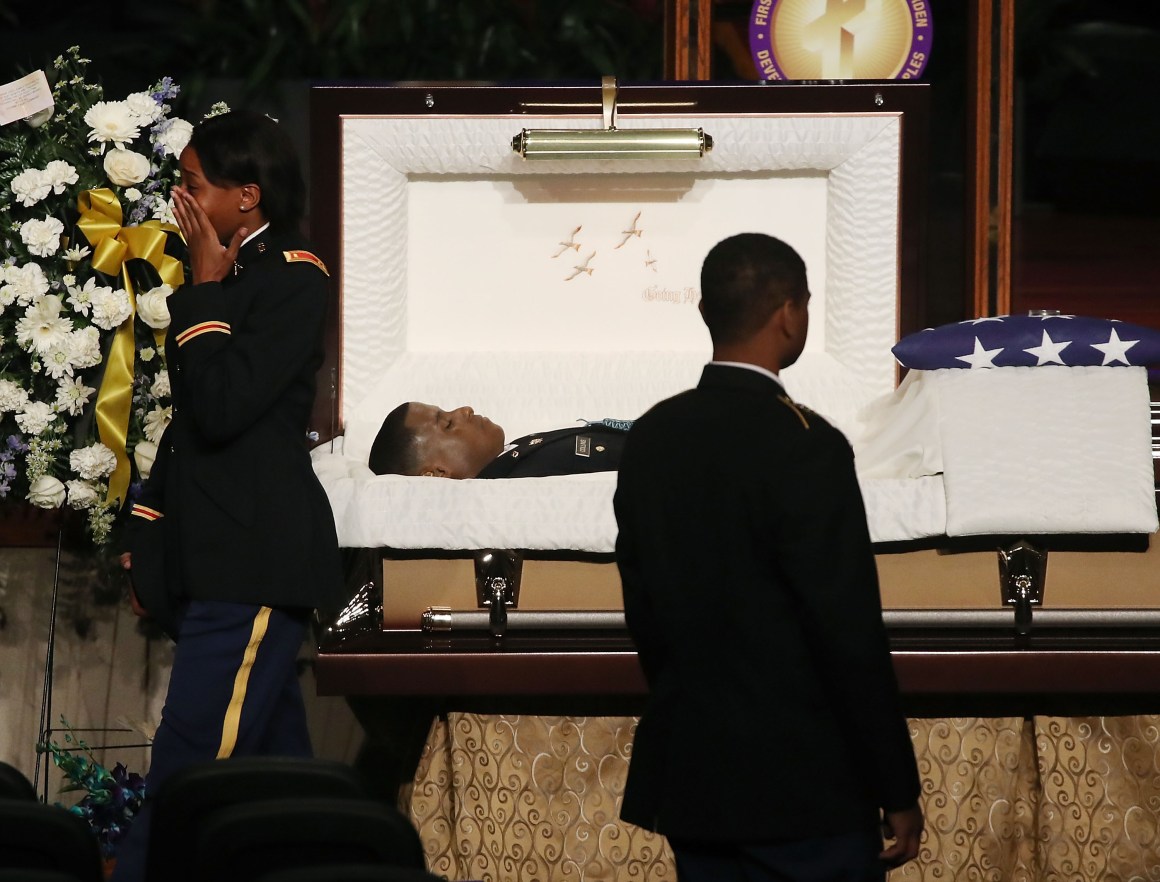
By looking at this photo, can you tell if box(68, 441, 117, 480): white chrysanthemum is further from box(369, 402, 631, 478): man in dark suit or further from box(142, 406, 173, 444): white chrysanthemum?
box(369, 402, 631, 478): man in dark suit

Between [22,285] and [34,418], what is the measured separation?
0.27m

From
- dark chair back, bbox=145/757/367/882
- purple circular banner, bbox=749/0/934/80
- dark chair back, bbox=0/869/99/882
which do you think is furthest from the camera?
purple circular banner, bbox=749/0/934/80

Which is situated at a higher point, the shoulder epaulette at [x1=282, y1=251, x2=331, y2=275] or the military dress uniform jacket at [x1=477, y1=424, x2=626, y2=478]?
the shoulder epaulette at [x1=282, y1=251, x2=331, y2=275]

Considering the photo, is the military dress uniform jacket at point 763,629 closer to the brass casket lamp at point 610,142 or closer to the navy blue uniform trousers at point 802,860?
the navy blue uniform trousers at point 802,860

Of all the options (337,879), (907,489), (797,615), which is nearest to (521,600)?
(907,489)

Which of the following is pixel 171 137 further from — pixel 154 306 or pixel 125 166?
pixel 154 306

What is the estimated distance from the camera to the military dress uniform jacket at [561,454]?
3.20 metres

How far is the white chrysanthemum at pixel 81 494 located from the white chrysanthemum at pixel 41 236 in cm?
47

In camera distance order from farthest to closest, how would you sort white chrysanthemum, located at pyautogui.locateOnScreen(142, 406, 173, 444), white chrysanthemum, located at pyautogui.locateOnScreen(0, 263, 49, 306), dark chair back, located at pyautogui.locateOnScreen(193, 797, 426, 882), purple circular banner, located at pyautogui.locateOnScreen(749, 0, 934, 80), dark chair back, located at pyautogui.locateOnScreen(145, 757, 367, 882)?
1. purple circular banner, located at pyautogui.locateOnScreen(749, 0, 934, 80)
2. white chrysanthemum, located at pyautogui.locateOnScreen(142, 406, 173, 444)
3. white chrysanthemum, located at pyautogui.locateOnScreen(0, 263, 49, 306)
4. dark chair back, located at pyautogui.locateOnScreen(145, 757, 367, 882)
5. dark chair back, located at pyautogui.locateOnScreen(193, 797, 426, 882)

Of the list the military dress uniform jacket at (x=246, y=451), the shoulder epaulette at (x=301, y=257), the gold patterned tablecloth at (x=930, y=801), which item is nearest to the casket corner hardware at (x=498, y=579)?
the gold patterned tablecloth at (x=930, y=801)

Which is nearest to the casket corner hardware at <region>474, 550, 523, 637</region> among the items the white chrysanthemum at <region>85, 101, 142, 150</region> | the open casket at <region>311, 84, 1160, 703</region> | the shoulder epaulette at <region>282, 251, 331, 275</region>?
the open casket at <region>311, 84, 1160, 703</region>

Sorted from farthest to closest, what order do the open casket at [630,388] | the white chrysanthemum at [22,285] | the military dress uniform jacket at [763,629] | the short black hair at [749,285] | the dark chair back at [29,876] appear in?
1. the white chrysanthemum at [22,285]
2. the open casket at [630,388]
3. the short black hair at [749,285]
4. the military dress uniform jacket at [763,629]
5. the dark chair back at [29,876]

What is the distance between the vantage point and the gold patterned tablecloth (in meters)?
2.81

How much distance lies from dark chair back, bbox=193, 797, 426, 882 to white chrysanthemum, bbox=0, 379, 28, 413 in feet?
6.41
